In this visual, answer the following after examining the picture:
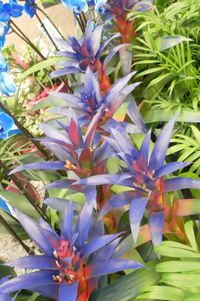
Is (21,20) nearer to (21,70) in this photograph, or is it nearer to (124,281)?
(21,70)

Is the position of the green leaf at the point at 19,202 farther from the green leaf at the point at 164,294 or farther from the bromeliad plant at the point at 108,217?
the green leaf at the point at 164,294

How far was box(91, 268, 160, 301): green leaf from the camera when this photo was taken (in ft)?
2.71

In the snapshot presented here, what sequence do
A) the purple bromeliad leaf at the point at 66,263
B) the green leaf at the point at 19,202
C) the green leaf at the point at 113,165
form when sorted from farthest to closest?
the green leaf at the point at 19,202
the green leaf at the point at 113,165
the purple bromeliad leaf at the point at 66,263

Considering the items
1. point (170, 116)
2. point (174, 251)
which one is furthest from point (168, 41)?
point (174, 251)

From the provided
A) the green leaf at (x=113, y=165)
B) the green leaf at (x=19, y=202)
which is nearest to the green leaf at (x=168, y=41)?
the green leaf at (x=113, y=165)

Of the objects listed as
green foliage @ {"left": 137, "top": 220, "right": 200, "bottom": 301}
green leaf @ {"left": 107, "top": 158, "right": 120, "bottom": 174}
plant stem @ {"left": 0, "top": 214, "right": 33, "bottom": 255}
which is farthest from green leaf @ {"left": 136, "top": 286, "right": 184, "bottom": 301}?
plant stem @ {"left": 0, "top": 214, "right": 33, "bottom": 255}

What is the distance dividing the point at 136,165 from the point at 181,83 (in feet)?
1.80

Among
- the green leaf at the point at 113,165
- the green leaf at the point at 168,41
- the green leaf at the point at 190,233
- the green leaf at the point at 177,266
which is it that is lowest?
the green leaf at the point at 190,233

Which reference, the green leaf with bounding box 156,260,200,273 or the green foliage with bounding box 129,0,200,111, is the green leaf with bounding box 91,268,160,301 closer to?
the green leaf with bounding box 156,260,200,273

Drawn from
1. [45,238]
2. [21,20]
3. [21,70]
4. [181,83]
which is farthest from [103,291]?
[21,20]

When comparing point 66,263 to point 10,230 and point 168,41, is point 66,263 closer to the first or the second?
point 10,230

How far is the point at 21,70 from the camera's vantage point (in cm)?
179

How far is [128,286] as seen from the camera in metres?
0.84

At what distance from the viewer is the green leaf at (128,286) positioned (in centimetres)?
83
